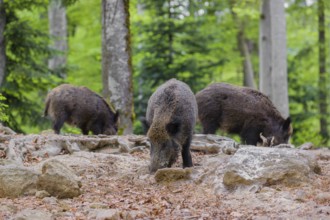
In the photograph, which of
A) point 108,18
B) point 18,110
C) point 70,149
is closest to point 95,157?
point 70,149

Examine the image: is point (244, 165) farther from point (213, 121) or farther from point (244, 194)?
point (213, 121)

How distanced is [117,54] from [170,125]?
16.9 feet

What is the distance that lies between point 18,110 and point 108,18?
233 inches

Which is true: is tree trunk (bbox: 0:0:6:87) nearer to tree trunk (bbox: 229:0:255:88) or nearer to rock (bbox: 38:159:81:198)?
rock (bbox: 38:159:81:198)

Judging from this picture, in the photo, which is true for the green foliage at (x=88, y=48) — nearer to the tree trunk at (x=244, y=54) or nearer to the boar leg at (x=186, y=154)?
the tree trunk at (x=244, y=54)

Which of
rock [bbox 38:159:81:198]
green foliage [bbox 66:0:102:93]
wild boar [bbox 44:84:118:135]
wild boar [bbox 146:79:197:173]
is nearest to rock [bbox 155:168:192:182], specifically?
wild boar [bbox 146:79:197:173]

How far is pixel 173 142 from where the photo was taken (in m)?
9.10

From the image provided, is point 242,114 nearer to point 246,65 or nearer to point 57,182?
point 57,182

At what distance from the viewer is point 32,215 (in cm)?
654

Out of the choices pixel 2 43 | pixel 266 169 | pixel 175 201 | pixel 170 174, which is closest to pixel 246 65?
pixel 2 43

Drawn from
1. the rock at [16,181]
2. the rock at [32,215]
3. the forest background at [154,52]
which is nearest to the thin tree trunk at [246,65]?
the forest background at [154,52]

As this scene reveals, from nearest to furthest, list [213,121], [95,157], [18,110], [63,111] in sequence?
[95,157]
[213,121]
[63,111]
[18,110]

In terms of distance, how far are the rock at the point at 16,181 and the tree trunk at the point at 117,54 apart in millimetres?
→ 6252

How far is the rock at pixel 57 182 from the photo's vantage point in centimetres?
766
